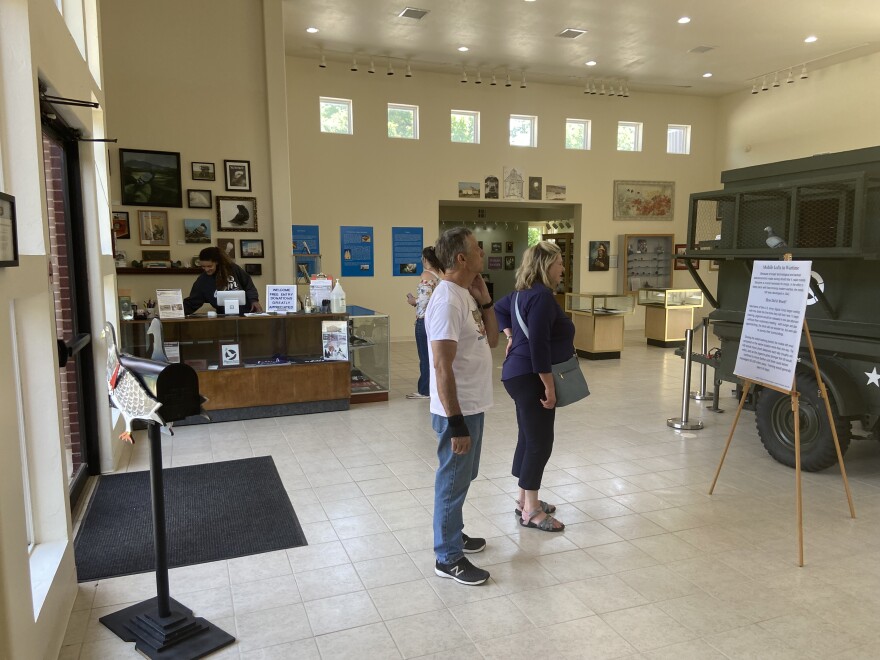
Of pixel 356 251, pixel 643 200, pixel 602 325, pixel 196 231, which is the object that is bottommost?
pixel 602 325

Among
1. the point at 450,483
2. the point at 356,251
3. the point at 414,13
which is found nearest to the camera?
the point at 450,483

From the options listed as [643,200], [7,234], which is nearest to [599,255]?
[643,200]

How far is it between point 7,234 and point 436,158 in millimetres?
10798

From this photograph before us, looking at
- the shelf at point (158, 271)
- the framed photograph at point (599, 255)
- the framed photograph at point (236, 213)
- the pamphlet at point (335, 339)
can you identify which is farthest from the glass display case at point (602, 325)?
A: the shelf at point (158, 271)

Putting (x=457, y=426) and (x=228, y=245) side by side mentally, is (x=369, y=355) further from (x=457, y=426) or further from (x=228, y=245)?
(x=457, y=426)

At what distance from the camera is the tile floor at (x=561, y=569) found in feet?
8.80

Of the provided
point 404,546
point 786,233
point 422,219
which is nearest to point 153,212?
point 422,219

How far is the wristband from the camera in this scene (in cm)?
Answer: 285

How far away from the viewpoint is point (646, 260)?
14352mm

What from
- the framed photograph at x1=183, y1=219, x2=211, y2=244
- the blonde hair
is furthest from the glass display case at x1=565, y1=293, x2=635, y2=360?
the blonde hair

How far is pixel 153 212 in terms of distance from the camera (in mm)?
8531

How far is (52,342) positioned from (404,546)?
6.83 ft

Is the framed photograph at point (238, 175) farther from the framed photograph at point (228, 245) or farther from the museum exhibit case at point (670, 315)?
the museum exhibit case at point (670, 315)

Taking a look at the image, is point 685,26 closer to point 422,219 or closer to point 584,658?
point 422,219
